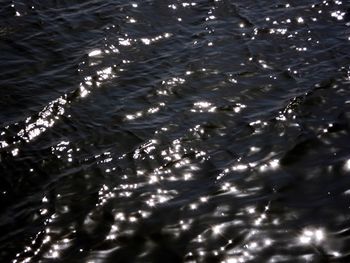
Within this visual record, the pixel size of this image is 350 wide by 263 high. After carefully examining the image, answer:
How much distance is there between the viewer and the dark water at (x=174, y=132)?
6.24 meters

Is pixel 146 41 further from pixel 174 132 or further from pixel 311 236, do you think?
pixel 311 236

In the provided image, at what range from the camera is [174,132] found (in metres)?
8.26

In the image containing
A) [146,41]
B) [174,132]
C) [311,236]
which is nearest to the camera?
[311,236]

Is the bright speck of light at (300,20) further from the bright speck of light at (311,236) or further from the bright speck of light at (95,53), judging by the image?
the bright speck of light at (311,236)

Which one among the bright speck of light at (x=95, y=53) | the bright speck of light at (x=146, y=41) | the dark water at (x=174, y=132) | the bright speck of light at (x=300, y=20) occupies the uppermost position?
the bright speck of light at (x=300, y=20)

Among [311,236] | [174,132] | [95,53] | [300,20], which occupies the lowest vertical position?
[311,236]

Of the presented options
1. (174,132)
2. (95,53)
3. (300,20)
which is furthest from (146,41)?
(300,20)

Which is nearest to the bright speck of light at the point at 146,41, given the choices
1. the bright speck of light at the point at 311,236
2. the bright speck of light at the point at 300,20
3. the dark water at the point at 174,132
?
the dark water at the point at 174,132

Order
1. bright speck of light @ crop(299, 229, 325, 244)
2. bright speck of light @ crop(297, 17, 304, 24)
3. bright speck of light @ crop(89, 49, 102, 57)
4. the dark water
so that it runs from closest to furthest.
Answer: bright speck of light @ crop(299, 229, 325, 244), the dark water, bright speck of light @ crop(89, 49, 102, 57), bright speck of light @ crop(297, 17, 304, 24)

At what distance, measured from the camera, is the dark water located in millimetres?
6238

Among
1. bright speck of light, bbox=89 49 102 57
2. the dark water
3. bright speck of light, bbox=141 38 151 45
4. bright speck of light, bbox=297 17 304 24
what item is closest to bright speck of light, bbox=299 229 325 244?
the dark water

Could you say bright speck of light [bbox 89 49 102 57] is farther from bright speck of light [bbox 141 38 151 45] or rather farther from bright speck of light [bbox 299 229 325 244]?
bright speck of light [bbox 299 229 325 244]

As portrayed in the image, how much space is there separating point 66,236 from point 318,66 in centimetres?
771

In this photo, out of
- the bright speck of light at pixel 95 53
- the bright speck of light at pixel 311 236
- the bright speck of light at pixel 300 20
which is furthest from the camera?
the bright speck of light at pixel 300 20
